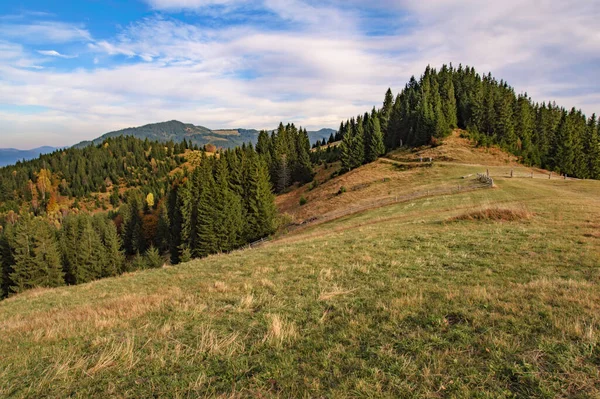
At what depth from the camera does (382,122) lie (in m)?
106

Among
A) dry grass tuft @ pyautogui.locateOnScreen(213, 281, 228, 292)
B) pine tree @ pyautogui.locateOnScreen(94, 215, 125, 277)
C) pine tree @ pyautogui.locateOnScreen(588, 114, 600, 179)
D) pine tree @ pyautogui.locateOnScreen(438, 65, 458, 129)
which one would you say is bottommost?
pine tree @ pyautogui.locateOnScreen(94, 215, 125, 277)

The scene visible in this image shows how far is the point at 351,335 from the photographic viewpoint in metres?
5.95

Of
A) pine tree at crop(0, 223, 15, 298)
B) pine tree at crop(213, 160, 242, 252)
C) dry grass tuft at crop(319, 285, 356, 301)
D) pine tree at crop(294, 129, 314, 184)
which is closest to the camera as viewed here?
dry grass tuft at crop(319, 285, 356, 301)

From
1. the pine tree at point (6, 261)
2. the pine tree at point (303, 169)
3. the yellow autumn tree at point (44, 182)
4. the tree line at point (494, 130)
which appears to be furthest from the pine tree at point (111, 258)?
the yellow autumn tree at point (44, 182)

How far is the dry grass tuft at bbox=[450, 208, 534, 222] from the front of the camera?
1894 cm

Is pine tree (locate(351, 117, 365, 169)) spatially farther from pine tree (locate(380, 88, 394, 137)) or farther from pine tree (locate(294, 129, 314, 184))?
pine tree (locate(380, 88, 394, 137))

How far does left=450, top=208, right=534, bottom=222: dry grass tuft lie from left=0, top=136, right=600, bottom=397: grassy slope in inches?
264

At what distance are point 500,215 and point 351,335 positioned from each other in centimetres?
1832

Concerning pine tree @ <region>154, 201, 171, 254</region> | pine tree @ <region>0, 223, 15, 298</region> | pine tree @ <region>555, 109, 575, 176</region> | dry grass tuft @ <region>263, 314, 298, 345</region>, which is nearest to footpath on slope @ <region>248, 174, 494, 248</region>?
pine tree @ <region>154, 201, 171, 254</region>

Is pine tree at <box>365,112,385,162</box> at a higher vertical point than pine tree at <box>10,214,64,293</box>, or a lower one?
higher

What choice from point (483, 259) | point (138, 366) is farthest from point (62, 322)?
point (483, 259)

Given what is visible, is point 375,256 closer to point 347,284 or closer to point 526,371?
point 347,284

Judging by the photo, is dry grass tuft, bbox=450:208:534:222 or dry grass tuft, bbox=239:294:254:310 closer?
dry grass tuft, bbox=239:294:254:310

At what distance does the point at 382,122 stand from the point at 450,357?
4273 inches
